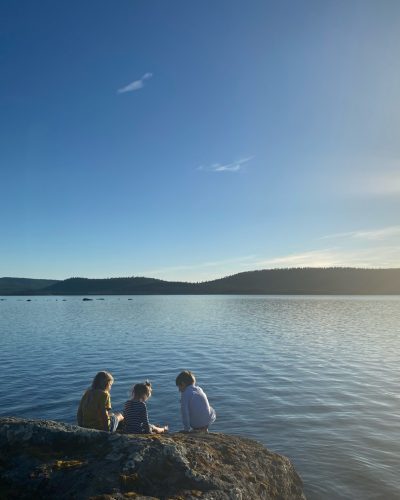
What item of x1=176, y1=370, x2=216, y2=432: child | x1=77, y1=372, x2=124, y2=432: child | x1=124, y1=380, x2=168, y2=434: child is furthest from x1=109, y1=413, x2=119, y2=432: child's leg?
x1=176, y1=370, x2=216, y2=432: child

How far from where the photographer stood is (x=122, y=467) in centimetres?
666

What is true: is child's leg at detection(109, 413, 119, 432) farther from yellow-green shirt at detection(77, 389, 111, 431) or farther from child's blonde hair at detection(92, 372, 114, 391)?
child's blonde hair at detection(92, 372, 114, 391)

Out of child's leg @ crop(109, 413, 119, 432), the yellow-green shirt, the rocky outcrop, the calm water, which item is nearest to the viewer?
the rocky outcrop

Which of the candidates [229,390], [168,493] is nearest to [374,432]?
[229,390]

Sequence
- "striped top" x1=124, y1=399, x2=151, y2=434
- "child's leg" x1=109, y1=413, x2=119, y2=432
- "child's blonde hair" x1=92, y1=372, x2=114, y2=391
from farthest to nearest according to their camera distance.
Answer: "striped top" x1=124, y1=399, x2=151, y2=434 < "child's leg" x1=109, y1=413, x2=119, y2=432 < "child's blonde hair" x1=92, y1=372, x2=114, y2=391

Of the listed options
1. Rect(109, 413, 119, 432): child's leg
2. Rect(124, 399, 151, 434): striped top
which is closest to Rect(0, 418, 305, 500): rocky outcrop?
Rect(124, 399, 151, 434): striped top

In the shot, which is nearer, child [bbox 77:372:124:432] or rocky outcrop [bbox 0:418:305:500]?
rocky outcrop [bbox 0:418:305:500]

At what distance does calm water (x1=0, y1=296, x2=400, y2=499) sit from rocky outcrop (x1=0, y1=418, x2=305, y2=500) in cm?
448

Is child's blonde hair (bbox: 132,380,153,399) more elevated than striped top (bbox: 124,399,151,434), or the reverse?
child's blonde hair (bbox: 132,380,153,399)

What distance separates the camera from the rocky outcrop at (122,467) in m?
6.35

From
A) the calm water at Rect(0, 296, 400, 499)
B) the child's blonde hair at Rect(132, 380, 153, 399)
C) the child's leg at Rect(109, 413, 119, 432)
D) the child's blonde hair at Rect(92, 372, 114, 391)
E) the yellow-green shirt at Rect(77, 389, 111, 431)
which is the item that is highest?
the child's blonde hair at Rect(92, 372, 114, 391)

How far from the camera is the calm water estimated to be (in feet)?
44.0

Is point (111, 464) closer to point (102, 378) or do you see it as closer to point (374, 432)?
point (102, 378)

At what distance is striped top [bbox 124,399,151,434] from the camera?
37.9ft
